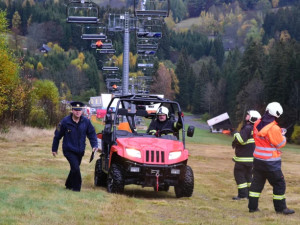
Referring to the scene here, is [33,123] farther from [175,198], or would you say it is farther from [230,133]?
[230,133]

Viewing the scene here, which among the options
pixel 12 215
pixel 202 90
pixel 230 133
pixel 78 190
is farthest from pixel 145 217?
pixel 202 90

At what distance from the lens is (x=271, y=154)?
11.4 m

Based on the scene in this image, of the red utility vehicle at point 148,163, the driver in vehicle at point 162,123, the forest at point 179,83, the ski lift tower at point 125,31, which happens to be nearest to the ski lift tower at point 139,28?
the ski lift tower at point 125,31

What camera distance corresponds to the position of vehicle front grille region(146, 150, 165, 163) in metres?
13.0

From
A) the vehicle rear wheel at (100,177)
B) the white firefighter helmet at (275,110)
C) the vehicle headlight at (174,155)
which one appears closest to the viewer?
the white firefighter helmet at (275,110)

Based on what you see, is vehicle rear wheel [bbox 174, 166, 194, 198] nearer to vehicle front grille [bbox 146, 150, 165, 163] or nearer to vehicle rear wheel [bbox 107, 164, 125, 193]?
vehicle front grille [bbox 146, 150, 165, 163]

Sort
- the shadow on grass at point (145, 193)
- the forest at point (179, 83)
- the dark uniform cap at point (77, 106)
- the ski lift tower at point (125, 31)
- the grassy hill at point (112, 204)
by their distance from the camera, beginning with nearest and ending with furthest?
the grassy hill at point (112, 204), the dark uniform cap at point (77, 106), the shadow on grass at point (145, 193), the forest at point (179, 83), the ski lift tower at point (125, 31)

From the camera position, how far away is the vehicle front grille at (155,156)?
12992 mm

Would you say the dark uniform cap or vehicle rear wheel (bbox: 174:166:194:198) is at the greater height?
the dark uniform cap

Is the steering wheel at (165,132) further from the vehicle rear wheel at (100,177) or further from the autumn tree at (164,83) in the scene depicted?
the autumn tree at (164,83)

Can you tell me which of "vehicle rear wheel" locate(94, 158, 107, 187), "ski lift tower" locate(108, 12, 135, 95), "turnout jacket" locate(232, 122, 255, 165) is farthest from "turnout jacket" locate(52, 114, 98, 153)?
"ski lift tower" locate(108, 12, 135, 95)

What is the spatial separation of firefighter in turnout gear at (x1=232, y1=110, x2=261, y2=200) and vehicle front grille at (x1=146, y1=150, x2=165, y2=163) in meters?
2.07

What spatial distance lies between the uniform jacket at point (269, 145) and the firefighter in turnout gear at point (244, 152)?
2.34m

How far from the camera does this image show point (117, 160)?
1334cm
